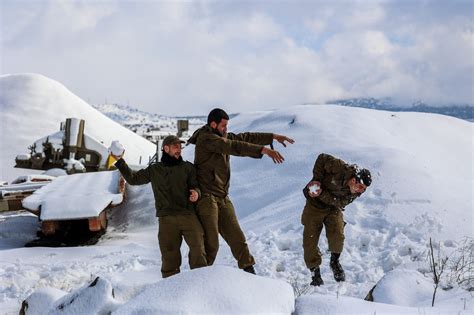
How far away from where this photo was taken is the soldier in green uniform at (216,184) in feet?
15.6

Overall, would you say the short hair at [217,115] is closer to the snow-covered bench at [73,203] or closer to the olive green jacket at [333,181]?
the olive green jacket at [333,181]

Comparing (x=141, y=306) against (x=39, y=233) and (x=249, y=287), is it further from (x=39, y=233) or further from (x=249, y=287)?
(x=39, y=233)

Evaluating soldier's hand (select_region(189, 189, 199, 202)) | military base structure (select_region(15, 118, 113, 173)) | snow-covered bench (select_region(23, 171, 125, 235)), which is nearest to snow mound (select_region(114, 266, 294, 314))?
soldier's hand (select_region(189, 189, 199, 202))

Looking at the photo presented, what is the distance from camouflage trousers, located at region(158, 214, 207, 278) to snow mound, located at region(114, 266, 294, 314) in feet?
5.75

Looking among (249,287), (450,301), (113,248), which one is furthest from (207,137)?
(113,248)

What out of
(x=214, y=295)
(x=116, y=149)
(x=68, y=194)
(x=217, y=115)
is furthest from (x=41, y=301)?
(x=68, y=194)

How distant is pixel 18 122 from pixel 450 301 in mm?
40412

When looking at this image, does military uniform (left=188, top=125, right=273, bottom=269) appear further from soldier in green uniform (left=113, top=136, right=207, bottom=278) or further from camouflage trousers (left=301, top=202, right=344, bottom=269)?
camouflage trousers (left=301, top=202, right=344, bottom=269)

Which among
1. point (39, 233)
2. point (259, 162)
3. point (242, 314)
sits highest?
point (259, 162)

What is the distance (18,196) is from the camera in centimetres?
1194

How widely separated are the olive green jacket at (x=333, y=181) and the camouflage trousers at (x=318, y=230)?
0.08 metres

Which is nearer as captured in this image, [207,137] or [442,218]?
[207,137]

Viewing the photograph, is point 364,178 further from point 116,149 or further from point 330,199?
point 116,149

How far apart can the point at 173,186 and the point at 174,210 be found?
0.24m
